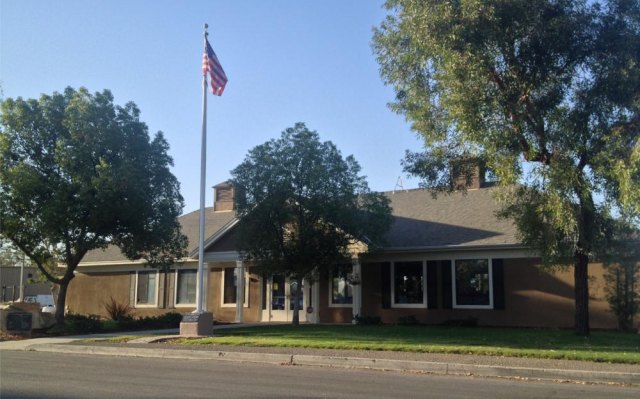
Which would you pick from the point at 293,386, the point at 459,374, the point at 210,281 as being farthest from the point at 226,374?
the point at 210,281

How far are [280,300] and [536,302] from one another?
10768 mm

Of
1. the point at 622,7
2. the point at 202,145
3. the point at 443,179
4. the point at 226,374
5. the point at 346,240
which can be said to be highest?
the point at 622,7

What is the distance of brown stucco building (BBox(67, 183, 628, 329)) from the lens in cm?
2202

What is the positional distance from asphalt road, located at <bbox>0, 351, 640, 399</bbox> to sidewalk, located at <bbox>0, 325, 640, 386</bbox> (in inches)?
18.3

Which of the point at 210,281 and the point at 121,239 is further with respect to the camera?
the point at 210,281

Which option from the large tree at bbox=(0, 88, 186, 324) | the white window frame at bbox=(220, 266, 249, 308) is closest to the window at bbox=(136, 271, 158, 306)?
the white window frame at bbox=(220, 266, 249, 308)

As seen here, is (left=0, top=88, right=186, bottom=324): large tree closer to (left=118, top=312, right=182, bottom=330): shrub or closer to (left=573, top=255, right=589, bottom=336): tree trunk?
(left=118, top=312, right=182, bottom=330): shrub

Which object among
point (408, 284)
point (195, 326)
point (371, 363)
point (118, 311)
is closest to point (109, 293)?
point (118, 311)

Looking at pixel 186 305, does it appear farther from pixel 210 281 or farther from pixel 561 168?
pixel 561 168

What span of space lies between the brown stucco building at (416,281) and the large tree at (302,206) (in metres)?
1.39

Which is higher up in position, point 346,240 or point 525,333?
point 346,240

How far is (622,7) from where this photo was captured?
1565 centimetres

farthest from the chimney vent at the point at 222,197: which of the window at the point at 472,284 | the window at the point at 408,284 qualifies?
the window at the point at 472,284

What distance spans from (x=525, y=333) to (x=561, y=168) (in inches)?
247
